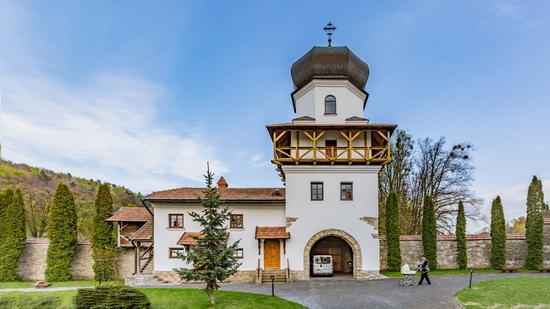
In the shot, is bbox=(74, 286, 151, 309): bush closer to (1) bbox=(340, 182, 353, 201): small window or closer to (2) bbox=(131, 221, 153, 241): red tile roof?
(2) bbox=(131, 221, 153, 241): red tile roof

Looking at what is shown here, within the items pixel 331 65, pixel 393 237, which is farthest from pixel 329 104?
pixel 393 237

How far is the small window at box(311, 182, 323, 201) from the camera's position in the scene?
2042cm

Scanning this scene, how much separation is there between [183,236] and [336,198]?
27.8ft

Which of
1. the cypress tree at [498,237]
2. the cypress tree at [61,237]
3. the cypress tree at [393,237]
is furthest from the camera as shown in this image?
the cypress tree at [393,237]

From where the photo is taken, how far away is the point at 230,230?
20594 mm

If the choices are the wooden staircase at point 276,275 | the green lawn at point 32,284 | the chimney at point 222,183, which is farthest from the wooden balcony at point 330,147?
the green lawn at point 32,284

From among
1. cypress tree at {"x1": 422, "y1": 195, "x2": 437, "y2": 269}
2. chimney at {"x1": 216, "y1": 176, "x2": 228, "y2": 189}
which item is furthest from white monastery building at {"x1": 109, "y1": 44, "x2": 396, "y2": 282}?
cypress tree at {"x1": 422, "y1": 195, "x2": 437, "y2": 269}

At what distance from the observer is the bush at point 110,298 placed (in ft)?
42.2

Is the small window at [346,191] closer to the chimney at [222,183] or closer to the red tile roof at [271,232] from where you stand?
the red tile roof at [271,232]

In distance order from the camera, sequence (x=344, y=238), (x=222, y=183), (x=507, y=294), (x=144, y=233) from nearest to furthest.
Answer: (x=507, y=294) < (x=344, y=238) < (x=144, y=233) < (x=222, y=183)

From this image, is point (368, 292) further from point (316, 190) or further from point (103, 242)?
point (103, 242)

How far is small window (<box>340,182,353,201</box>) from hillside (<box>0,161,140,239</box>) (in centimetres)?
2232

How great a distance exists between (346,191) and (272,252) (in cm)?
521

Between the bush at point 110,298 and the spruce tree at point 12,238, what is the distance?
1191 cm
